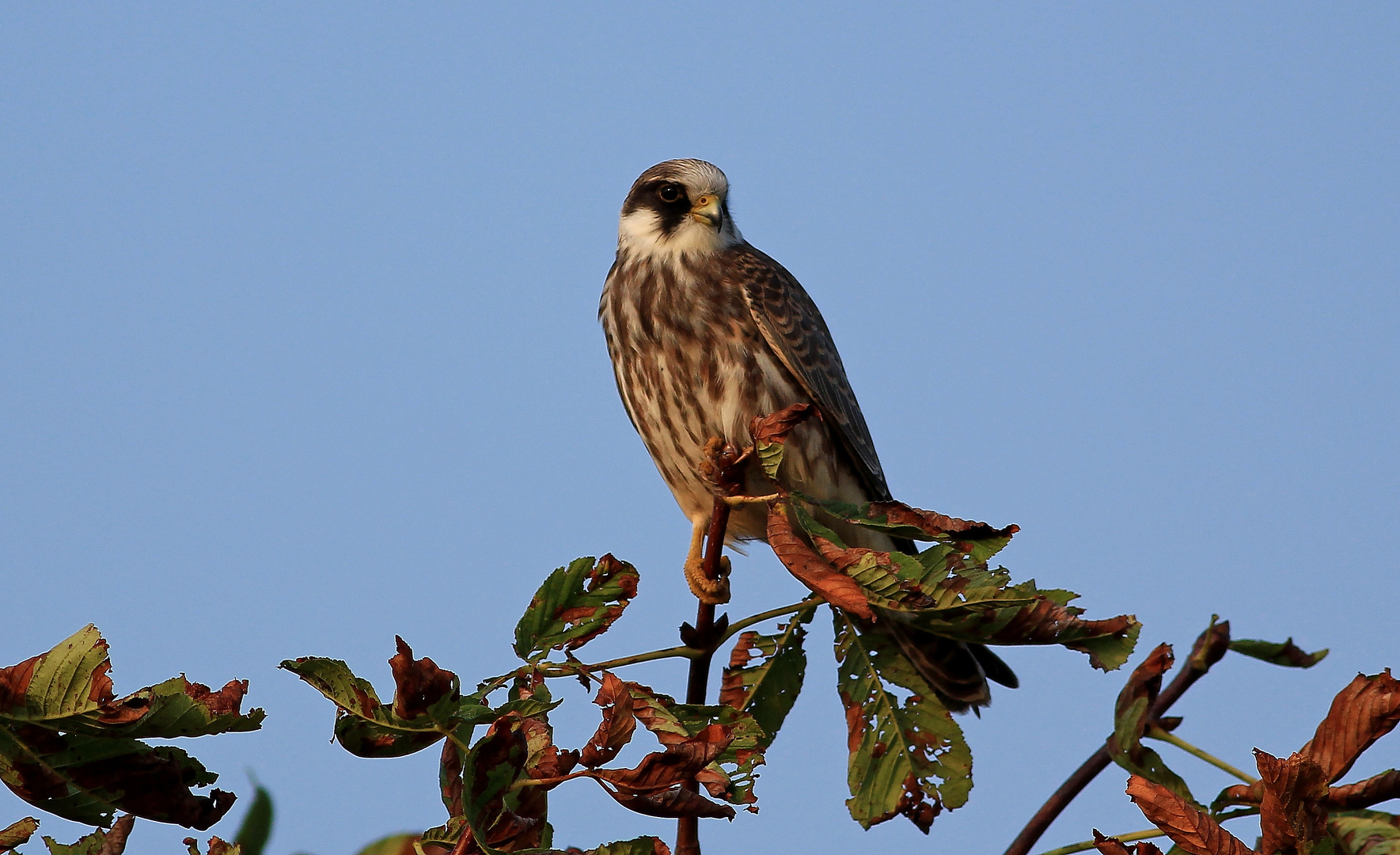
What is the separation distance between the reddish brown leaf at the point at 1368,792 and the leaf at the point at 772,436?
1126 millimetres

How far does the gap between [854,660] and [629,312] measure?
2151 mm

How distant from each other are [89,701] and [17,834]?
0.21 m

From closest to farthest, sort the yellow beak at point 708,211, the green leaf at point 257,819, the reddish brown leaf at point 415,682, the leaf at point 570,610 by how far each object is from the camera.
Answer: the green leaf at point 257,819 → the reddish brown leaf at point 415,682 → the leaf at point 570,610 → the yellow beak at point 708,211

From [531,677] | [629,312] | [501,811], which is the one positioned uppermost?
[629,312]

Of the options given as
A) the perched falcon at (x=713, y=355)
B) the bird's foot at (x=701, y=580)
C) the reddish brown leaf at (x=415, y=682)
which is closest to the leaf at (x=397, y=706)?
the reddish brown leaf at (x=415, y=682)

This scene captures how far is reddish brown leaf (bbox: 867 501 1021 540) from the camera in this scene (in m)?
2.54

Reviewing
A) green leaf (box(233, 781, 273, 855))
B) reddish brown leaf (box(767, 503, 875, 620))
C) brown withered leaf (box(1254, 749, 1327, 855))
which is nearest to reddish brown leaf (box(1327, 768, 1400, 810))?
brown withered leaf (box(1254, 749, 1327, 855))

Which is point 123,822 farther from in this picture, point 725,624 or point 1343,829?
point 1343,829

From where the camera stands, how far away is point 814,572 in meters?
2.45

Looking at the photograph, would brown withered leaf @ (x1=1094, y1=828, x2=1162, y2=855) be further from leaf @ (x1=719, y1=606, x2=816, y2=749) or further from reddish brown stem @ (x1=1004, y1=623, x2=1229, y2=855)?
leaf @ (x1=719, y1=606, x2=816, y2=749)

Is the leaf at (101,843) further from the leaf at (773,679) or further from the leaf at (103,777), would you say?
the leaf at (773,679)

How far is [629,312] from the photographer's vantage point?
500 centimetres

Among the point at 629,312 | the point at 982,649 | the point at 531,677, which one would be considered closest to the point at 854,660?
the point at 531,677

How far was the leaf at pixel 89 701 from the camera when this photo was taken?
1852mm
